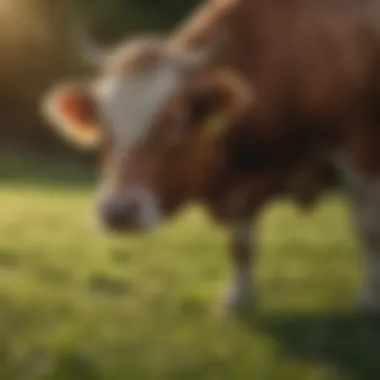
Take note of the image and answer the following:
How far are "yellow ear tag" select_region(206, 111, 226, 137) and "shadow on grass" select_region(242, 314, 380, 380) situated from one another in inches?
30.6

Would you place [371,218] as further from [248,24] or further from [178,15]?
[178,15]

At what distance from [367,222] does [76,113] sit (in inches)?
53.3

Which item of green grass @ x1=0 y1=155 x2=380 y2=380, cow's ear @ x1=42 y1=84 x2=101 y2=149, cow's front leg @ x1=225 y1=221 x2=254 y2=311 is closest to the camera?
green grass @ x1=0 y1=155 x2=380 y2=380

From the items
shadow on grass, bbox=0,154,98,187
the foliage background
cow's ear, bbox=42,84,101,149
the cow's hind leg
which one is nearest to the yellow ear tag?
cow's ear, bbox=42,84,101,149

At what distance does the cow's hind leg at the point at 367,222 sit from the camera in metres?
4.61

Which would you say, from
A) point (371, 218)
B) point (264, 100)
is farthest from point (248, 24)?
point (371, 218)

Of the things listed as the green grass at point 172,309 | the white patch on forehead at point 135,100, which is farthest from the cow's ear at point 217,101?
the green grass at point 172,309

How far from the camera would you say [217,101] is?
4.25 m

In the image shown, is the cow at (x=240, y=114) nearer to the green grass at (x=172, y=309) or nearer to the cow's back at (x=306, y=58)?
the cow's back at (x=306, y=58)

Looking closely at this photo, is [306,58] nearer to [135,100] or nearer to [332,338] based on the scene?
[135,100]

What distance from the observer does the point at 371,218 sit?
4.72m

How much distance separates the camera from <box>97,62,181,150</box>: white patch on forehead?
4051 mm

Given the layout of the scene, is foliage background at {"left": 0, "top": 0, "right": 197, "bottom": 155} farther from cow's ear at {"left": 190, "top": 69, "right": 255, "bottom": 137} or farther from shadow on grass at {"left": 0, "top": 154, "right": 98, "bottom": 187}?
cow's ear at {"left": 190, "top": 69, "right": 255, "bottom": 137}

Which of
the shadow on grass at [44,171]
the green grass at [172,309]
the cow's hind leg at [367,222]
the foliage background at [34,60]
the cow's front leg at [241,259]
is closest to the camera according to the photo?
the green grass at [172,309]
